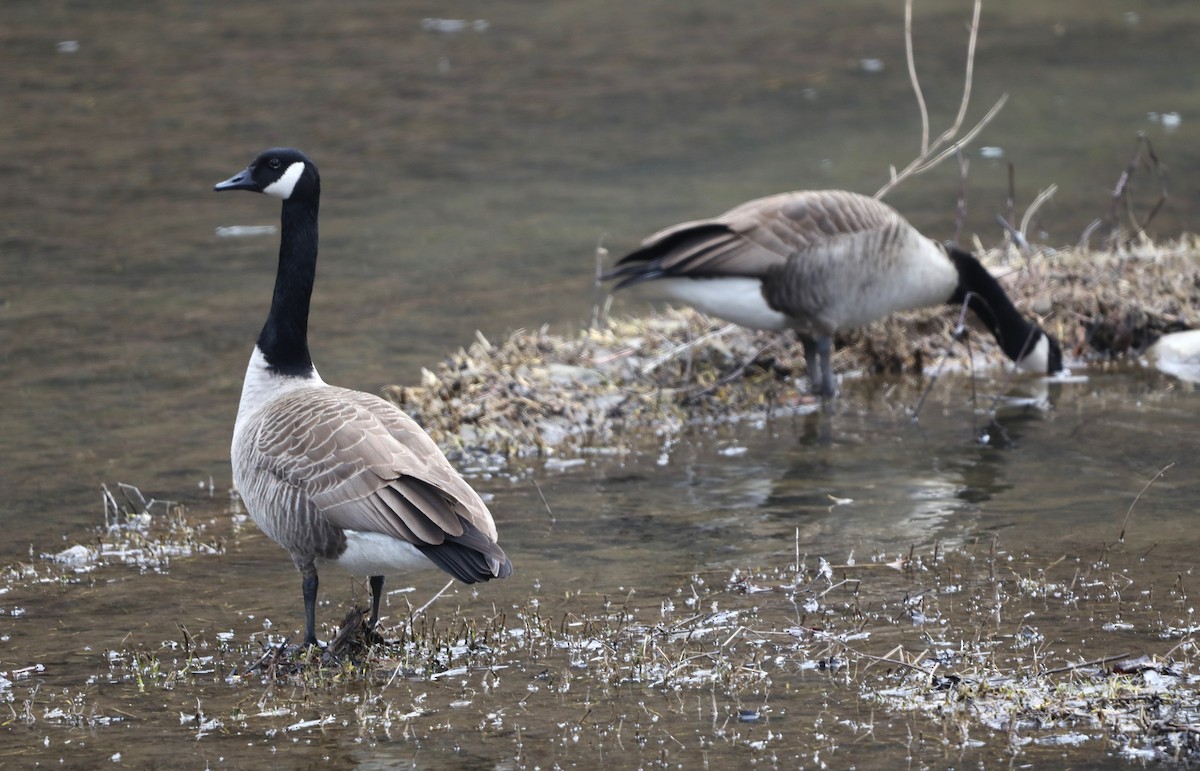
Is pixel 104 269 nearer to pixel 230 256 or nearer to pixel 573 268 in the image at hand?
pixel 230 256

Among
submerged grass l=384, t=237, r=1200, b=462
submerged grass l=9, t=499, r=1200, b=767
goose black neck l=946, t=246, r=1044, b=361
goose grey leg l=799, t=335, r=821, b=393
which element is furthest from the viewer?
goose black neck l=946, t=246, r=1044, b=361

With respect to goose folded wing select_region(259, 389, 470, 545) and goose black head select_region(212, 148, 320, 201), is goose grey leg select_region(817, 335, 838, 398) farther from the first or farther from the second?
goose folded wing select_region(259, 389, 470, 545)

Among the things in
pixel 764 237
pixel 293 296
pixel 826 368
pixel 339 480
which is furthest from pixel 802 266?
pixel 339 480

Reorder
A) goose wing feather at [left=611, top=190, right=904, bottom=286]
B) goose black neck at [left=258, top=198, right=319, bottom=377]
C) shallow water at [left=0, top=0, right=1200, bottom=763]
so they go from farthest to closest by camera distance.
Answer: goose wing feather at [left=611, top=190, right=904, bottom=286] < shallow water at [left=0, top=0, right=1200, bottom=763] < goose black neck at [left=258, top=198, right=319, bottom=377]

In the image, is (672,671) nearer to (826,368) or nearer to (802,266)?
(802,266)

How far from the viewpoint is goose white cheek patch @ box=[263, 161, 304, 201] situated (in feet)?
19.8

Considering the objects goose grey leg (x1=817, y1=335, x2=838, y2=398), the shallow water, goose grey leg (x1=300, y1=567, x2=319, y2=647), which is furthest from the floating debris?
goose grey leg (x1=300, y1=567, x2=319, y2=647)

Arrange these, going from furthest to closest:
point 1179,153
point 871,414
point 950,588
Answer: point 1179,153 → point 871,414 → point 950,588

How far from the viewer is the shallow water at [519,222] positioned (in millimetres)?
6652

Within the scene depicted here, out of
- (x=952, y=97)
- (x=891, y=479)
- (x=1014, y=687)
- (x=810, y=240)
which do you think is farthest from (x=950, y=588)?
(x=952, y=97)

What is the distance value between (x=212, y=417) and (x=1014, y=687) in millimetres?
5722

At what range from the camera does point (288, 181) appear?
Result: 238 inches

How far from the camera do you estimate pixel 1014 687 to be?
4.55 meters

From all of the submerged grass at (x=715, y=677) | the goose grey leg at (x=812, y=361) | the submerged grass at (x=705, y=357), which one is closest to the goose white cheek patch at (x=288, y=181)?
the submerged grass at (x=715, y=677)
